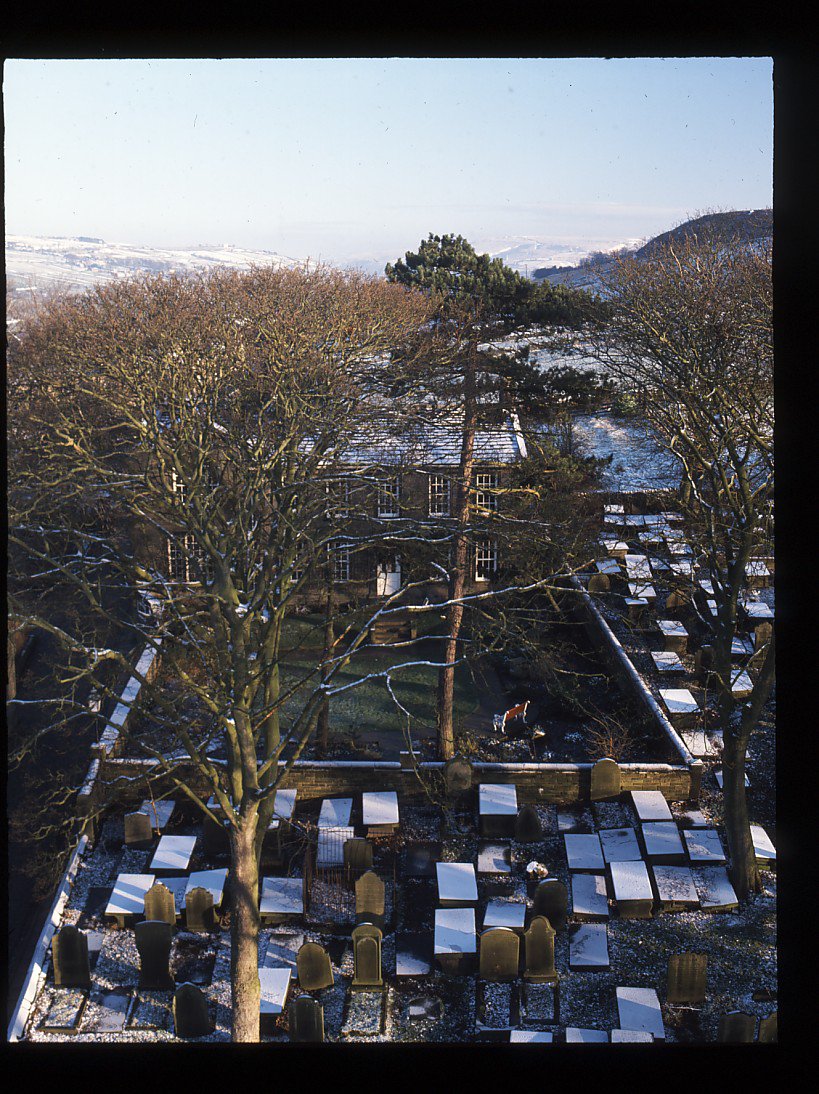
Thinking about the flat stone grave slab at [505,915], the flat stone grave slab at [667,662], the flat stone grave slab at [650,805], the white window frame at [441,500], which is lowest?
the flat stone grave slab at [505,915]

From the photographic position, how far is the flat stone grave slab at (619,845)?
11.9 m

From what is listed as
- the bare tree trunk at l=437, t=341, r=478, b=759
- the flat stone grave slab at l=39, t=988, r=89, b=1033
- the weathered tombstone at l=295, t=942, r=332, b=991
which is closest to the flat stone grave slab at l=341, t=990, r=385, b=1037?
the weathered tombstone at l=295, t=942, r=332, b=991

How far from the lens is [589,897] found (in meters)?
11.3

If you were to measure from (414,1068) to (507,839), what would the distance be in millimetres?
11878

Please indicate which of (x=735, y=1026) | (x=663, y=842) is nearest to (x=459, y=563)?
(x=663, y=842)

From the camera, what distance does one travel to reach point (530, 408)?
15.6m

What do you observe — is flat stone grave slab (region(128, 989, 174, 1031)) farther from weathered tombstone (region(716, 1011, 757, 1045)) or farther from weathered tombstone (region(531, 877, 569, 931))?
weathered tombstone (region(716, 1011, 757, 1045))

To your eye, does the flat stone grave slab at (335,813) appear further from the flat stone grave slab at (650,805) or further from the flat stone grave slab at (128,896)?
the flat stone grave slab at (650,805)

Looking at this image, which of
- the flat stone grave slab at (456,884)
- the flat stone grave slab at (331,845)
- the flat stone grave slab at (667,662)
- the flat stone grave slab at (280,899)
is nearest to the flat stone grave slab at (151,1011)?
the flat stone grave slab at (280,899)

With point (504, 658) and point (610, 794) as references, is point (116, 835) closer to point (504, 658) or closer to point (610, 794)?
point (610, 794)

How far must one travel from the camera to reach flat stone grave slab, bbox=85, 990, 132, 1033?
9438mm

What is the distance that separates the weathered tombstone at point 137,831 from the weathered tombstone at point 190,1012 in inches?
132

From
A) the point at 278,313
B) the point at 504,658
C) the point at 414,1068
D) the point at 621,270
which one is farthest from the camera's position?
the point at 504,658

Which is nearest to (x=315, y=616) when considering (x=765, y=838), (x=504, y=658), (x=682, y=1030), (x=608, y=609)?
(x=504, y=658)
